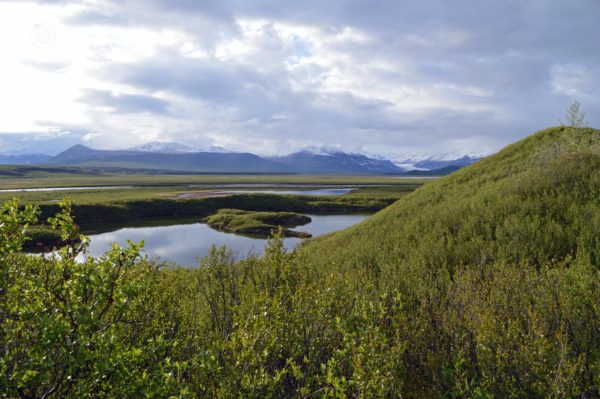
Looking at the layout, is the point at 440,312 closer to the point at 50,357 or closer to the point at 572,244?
the point at 50,357

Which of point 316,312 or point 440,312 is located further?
point 440,312

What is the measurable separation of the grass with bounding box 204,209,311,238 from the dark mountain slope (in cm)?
2613

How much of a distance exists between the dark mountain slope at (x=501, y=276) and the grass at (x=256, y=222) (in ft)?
85.7

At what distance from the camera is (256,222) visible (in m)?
54.2

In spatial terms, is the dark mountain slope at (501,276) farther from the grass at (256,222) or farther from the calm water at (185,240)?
the grass at (256,222)

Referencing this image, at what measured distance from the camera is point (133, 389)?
4.14 meters

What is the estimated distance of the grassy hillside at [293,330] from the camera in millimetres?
4212

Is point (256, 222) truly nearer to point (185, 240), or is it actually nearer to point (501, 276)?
point (185, 240)

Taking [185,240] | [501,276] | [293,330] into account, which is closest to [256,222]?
[185,240]

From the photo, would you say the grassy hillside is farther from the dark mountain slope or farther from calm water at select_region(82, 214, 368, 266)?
calm water at select_region(82, 214, 368, 266)

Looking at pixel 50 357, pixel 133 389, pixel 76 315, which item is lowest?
pixel 133 389

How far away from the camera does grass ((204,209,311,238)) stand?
165 ft

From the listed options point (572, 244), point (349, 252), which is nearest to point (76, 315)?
point (349, 252)

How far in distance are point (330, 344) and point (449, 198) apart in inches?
796
